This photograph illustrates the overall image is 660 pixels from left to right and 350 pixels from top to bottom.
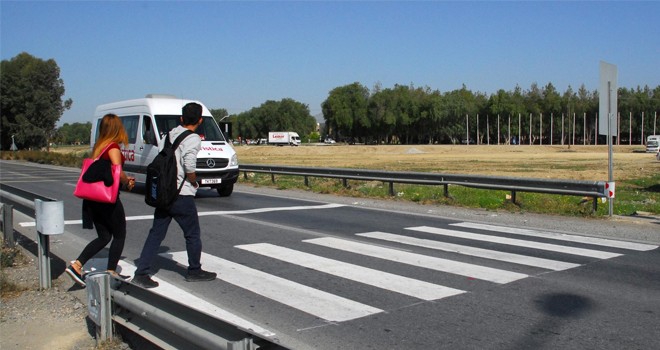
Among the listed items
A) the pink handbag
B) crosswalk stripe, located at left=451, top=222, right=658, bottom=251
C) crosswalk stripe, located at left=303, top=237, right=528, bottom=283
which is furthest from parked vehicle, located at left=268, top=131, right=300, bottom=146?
the pink handbag

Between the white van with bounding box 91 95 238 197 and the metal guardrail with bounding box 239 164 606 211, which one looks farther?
the white van with bounding box 91 95 238 197

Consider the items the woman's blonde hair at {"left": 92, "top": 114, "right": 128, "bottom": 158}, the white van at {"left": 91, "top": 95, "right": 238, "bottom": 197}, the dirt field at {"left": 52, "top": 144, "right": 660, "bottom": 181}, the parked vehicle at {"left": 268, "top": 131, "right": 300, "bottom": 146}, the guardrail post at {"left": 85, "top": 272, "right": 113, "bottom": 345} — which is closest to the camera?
the guardrail post at {"left": 85, "top": 272, "right": 113, "bottom": 345}

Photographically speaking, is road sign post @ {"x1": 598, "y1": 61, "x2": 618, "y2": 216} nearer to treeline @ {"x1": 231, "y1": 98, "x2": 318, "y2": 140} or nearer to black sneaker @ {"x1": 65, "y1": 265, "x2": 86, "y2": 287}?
black sneaker @ {"x1": 65, "y1": 265, "x2": 86, "y2": 287}

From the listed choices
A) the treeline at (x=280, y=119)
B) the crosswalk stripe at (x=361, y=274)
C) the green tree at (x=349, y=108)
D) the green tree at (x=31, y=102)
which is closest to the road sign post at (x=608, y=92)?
the crosswalk stripe at (x=361, y=274)

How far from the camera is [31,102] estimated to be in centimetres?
7319

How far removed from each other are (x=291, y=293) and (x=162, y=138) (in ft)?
36.3

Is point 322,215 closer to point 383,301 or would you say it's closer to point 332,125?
point 383,301

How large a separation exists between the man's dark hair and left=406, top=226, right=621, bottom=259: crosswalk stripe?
5284 millimetres

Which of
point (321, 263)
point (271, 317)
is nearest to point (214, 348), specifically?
point (271, 317)

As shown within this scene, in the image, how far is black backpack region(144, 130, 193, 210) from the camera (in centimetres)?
601

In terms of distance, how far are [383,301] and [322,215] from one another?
7.06 meters

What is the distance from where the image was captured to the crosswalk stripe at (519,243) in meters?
8.43

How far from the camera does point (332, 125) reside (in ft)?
443

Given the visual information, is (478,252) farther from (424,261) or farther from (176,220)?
(176,220)
